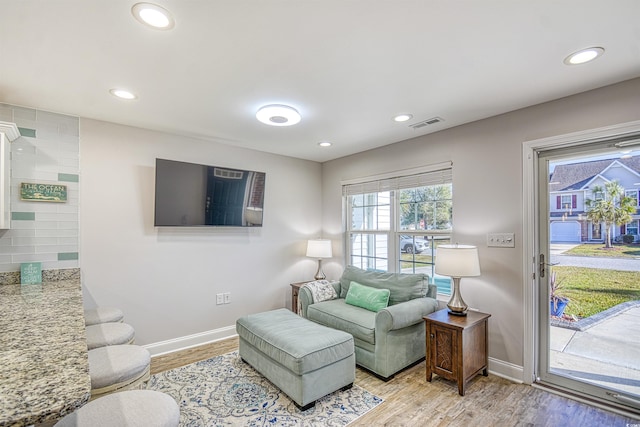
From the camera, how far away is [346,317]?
9.76ft

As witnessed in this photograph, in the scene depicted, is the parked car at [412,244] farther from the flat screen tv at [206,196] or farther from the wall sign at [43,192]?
the wall sign at [43,192]

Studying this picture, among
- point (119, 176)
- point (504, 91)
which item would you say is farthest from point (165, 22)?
point (504, 91)

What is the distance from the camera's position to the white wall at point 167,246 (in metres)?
2.90

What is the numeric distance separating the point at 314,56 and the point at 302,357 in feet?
6.63

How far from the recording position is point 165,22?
1530mm

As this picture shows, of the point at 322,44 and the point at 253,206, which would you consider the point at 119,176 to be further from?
the point at 322,44

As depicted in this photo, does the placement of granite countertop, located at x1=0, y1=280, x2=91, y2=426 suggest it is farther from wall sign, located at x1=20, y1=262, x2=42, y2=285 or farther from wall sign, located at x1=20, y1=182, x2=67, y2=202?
wall sign, located at x1=20, y1=182, x2=67, y2=202

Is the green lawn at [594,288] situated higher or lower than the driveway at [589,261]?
lower

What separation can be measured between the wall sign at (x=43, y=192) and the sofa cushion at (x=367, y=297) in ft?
9.59

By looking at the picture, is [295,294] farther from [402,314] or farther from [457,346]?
[457,346]

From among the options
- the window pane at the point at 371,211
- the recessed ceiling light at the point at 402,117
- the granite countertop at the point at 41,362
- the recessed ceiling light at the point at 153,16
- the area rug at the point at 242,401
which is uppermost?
the recessed ceiling light at the point at 153,16

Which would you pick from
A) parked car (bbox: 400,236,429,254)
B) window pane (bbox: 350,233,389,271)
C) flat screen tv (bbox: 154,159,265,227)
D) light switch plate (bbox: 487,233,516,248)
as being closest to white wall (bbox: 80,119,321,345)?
flat screen tv (bbox: 154,159,265,227)

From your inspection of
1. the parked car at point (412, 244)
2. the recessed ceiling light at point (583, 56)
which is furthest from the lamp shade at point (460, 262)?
the recessed ceiling light at point (583, 56)

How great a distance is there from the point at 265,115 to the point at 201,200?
1.35 metres
